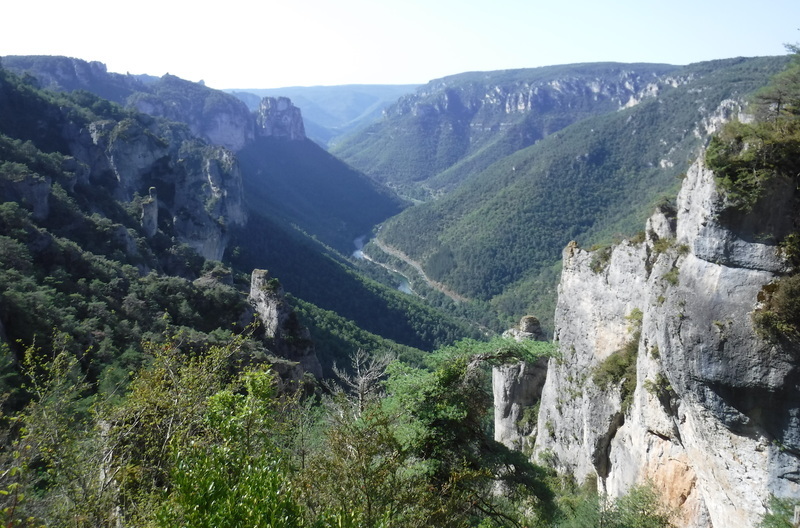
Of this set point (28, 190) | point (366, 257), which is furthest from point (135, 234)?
point (366, 257)

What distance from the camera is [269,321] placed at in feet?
101

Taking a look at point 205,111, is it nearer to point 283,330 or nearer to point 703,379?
point 283,330

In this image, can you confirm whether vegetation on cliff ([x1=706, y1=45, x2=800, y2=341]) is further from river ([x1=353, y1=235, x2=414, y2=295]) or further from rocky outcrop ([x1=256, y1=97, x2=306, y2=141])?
rocky outcrop ([x1=256, y1=97, x2=306, y2=141])

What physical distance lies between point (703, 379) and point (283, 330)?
2363cm

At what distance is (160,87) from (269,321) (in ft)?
476

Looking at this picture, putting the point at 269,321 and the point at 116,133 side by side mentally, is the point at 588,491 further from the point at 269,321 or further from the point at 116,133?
the point at 116,133

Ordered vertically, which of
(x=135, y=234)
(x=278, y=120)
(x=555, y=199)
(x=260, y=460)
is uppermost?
(x=278, y=120)

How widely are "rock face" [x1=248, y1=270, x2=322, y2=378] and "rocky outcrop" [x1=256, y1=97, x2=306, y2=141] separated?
164 m

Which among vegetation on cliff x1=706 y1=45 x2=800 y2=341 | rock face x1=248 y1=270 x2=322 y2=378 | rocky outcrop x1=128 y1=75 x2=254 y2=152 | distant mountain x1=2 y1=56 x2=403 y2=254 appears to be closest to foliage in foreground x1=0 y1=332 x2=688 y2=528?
vegetation on cliff x1=706 y1=45 x2=800 y2=341

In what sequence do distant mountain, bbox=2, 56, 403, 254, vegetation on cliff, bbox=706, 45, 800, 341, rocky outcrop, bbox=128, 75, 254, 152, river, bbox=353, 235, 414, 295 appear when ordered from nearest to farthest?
vegetation on cliff, bbox=706, 45, 800, 341 < river, bbox=353, 235, 414, 295 < distant mountain, bbox=2, 56, 403, 254 < rocky outcrop, bbox=128, 75, 254, 152

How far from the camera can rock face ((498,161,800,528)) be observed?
9.73 meters

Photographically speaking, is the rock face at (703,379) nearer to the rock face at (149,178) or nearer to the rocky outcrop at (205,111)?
the rock face at (149,178)

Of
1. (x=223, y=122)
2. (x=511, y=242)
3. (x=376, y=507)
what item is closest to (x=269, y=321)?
(x=376, y=507)

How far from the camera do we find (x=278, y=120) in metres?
A: 191
